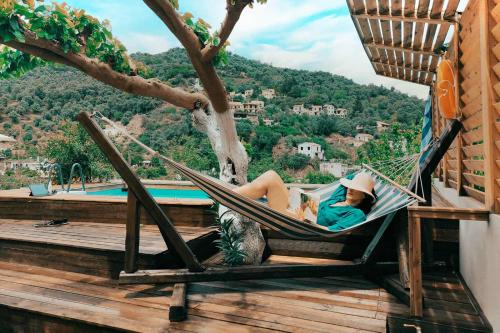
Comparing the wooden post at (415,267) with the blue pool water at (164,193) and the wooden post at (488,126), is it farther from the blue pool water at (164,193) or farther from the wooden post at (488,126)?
the blue pool water at (164,193)

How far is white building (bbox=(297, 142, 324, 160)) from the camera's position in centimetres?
2152

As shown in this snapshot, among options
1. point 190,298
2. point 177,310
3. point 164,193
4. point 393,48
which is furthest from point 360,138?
point 177,310

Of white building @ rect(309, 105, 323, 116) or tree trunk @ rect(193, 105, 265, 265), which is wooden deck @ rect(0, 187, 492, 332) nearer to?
tree trunk @ rect(193, 105, 265, 265)

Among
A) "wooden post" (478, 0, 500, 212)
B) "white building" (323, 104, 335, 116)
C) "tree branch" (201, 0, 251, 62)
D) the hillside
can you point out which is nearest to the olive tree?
"tree branch" (201, 0, 251, 62)

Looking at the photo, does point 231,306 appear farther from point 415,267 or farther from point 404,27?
point 404,27

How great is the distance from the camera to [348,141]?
2372cm

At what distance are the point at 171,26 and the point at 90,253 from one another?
66.3 inches

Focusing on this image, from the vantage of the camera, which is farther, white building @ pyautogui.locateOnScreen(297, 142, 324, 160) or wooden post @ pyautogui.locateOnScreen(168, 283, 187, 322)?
white building @ pyautogui.locateOnScreen(297, 142, 324, 160)

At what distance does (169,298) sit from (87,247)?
2.77 ft

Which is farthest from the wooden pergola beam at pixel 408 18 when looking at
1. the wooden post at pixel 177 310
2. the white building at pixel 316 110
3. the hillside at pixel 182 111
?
the white building at pixel 316 110

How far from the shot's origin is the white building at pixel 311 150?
847 inches

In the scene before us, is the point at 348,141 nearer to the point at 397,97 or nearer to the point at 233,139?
the point at 397,97

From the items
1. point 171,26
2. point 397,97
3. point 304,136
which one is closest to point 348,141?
point 304,136

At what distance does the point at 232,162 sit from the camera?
3053 millimetres
